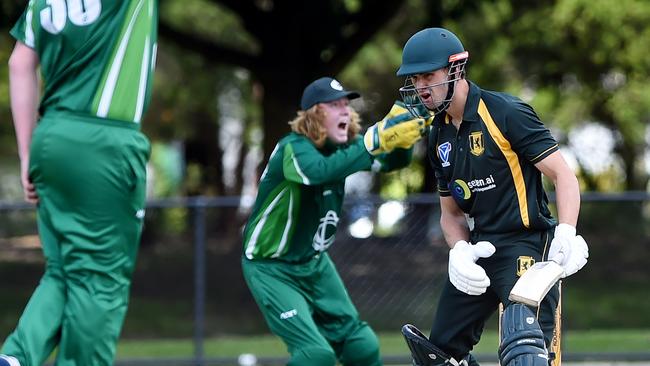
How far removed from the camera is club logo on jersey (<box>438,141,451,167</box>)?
5.19m

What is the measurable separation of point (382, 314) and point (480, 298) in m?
5.58

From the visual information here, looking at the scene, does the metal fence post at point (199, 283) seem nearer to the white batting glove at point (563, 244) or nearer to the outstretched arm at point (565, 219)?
the outstretched arm at point (565, 219)

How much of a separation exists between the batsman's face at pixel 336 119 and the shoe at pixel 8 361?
7.08ft

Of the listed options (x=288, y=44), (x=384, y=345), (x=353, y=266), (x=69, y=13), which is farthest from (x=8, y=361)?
(x=288, y=44)

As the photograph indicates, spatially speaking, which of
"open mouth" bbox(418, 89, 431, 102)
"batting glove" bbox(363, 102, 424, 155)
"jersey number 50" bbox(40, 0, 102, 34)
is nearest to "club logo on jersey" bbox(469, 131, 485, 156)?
"open mouth" bbox(418, 89, 431, 102)

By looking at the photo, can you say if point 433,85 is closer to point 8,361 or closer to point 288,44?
point 8,361

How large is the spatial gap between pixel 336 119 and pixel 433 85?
126 centimetres

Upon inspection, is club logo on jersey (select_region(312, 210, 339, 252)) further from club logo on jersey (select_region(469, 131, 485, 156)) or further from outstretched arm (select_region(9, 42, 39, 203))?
outstretched arm (select_region(9, 42, 39, 203))

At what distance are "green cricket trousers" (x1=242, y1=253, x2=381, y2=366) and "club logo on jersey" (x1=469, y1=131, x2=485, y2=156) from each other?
1521 mm

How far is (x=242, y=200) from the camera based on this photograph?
1055cm

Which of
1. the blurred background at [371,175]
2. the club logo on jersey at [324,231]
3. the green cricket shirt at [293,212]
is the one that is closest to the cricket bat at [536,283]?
the green cricket shirt at [293,212]

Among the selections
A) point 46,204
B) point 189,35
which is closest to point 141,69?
point 46,204

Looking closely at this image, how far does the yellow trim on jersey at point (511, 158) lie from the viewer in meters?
5.00

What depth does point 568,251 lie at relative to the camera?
4.71m
